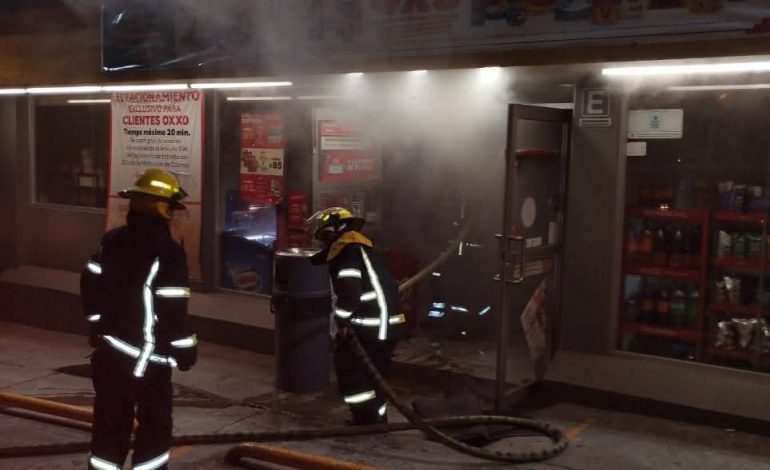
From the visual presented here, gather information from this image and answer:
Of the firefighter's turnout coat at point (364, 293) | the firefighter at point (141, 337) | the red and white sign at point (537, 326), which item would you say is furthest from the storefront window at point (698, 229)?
the firefighter at point (141, 337)

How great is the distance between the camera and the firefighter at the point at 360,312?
630cm

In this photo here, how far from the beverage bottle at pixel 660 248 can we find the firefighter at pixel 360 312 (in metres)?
2.55

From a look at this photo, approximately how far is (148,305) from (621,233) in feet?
14.4

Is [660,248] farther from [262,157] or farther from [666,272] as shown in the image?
[262,157]

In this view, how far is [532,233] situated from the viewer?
718 centimetres

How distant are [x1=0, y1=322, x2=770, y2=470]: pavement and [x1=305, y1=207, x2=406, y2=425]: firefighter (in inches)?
11.9

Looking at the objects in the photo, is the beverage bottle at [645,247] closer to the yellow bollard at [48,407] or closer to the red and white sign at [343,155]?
the red and white sign at [343,155]

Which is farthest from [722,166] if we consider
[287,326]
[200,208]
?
[200,208]

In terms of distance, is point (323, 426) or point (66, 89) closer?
point (323, 426)

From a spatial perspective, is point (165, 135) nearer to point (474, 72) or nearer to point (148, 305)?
point (474, 72)

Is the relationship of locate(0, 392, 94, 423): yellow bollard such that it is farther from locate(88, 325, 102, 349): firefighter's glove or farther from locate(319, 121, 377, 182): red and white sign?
locate(319, 121, 377, 182): red and white sign

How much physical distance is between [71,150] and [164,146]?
7.35 ft

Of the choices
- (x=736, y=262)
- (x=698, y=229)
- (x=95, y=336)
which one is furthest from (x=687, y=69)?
(x=95, y=336)

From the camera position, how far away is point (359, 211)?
32.3 ft
